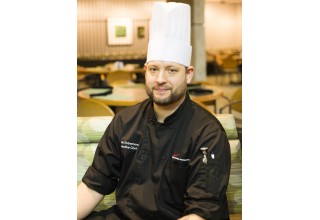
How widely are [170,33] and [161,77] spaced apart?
0.21 metres

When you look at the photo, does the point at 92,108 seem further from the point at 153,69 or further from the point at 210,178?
the point at 210,178

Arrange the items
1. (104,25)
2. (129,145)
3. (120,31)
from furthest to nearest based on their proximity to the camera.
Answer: (120,31) < (104,25) < (129,145)

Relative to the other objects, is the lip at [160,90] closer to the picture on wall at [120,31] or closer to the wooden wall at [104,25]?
the wooden wall at [104,25]

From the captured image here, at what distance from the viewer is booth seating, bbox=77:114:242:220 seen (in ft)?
6.68

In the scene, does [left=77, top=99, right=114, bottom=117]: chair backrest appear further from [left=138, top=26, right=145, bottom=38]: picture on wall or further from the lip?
[left=138, top=26, right=145, bottom=38]: picture on wall

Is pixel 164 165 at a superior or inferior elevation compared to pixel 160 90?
inferior

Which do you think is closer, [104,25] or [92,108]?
[92,108]

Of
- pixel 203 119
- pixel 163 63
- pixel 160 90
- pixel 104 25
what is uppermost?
pixel 104 25

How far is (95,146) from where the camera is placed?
2209mm

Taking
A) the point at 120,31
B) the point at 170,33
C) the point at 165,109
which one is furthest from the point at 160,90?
the point at 120,31

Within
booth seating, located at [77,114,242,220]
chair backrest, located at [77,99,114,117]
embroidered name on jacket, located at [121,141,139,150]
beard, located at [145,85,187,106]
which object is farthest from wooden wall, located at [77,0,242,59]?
beard, located at [145,85,187,106]

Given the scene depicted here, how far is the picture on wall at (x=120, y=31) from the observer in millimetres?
13633
